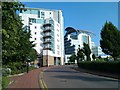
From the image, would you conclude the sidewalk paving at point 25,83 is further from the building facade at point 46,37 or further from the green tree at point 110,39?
the building facade at point 46,37

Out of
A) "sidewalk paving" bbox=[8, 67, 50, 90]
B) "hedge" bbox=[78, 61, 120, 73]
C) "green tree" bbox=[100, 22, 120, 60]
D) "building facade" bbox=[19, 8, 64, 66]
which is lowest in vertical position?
"sidewalk paving" bbox=[8, 67, 50, 90]

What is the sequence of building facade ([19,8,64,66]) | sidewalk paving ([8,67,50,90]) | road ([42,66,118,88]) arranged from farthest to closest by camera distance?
1. building facade ([19,8,64,66])
2. sidewalk paving ([8,67,50,90])
3. road ([42,66,118,88])

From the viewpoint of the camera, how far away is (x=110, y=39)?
45.2 metres

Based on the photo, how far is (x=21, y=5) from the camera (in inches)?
439

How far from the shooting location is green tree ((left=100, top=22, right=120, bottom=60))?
44.7 meters

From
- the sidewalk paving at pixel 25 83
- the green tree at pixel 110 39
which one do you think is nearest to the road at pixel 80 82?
the sidewalk paving at pixel 25 83

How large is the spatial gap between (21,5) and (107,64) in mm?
31595

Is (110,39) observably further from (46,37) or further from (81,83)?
(46,37)

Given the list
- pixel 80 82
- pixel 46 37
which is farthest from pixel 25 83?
pixel 46 37

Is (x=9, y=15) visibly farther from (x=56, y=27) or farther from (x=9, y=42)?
(x=56, y=27)

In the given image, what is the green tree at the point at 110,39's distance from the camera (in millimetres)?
44656

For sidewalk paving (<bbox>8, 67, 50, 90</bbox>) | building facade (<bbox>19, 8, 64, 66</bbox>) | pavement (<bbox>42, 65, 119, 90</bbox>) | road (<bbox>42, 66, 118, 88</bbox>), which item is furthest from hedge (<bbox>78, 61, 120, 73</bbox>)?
building facade (<bbox>19, 8, 64, 66</bbox>)

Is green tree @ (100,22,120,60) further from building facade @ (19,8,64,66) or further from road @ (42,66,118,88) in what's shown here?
building facade @ (19,8,64,66)

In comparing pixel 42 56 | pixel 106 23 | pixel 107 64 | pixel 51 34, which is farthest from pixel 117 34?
pixel 51 34
